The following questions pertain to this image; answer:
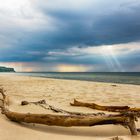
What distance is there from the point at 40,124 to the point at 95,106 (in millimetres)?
2736

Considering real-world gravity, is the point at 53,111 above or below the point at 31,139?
above

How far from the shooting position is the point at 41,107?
6.72m

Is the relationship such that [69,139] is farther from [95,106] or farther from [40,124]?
[95,106]

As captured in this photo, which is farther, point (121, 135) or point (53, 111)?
point (53, 111)

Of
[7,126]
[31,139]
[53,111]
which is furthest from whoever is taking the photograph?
[53,111]

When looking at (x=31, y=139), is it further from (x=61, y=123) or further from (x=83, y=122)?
(x=83, y=122)

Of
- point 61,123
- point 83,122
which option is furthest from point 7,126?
point 83,122

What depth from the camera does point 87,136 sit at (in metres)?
4.06

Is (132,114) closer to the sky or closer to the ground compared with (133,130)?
closer to the sky

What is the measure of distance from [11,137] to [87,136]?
1.35 metres

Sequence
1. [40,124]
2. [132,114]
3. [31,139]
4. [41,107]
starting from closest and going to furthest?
[31,139] → [132,114] → [40,124] → [41,107]

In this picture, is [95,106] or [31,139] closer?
[31,139]

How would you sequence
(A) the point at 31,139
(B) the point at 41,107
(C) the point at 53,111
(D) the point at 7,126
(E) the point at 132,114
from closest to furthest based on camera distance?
(A) the point at 31,139, (E) the point at 132,114, (D) the point at 7,126, (C) the point at 53,111, (B) the point at 41,107

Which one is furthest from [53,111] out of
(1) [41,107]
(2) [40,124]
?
(2) [40,124]
